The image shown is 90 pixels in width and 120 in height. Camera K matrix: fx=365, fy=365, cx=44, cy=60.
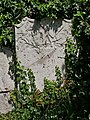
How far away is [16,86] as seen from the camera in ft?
16.5

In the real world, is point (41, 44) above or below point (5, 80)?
above

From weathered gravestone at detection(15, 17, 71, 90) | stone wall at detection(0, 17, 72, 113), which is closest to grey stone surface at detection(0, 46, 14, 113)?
stone wall at detection(0, 17, 72, 113)

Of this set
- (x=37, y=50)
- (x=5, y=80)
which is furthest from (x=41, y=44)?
(x=5, y=80)

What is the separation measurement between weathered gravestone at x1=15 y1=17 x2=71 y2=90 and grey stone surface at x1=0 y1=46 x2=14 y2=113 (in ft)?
0.53

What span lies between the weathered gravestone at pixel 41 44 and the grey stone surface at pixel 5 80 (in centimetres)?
16

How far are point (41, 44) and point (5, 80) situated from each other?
689 millimetres

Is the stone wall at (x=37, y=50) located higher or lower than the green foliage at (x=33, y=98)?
higher

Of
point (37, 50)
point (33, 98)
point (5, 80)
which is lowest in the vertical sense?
point (33, 98)

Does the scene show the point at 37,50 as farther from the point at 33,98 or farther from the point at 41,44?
the point at 33,98

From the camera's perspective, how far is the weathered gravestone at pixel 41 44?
191 inches

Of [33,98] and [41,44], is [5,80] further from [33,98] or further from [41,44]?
[41,44]

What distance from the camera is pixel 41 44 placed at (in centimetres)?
495

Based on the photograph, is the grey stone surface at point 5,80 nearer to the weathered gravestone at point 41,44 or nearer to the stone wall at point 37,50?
the stone wall at point 37,50

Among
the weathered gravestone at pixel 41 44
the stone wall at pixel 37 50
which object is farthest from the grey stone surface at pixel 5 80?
the weathered gravestone at pixel 41 44
